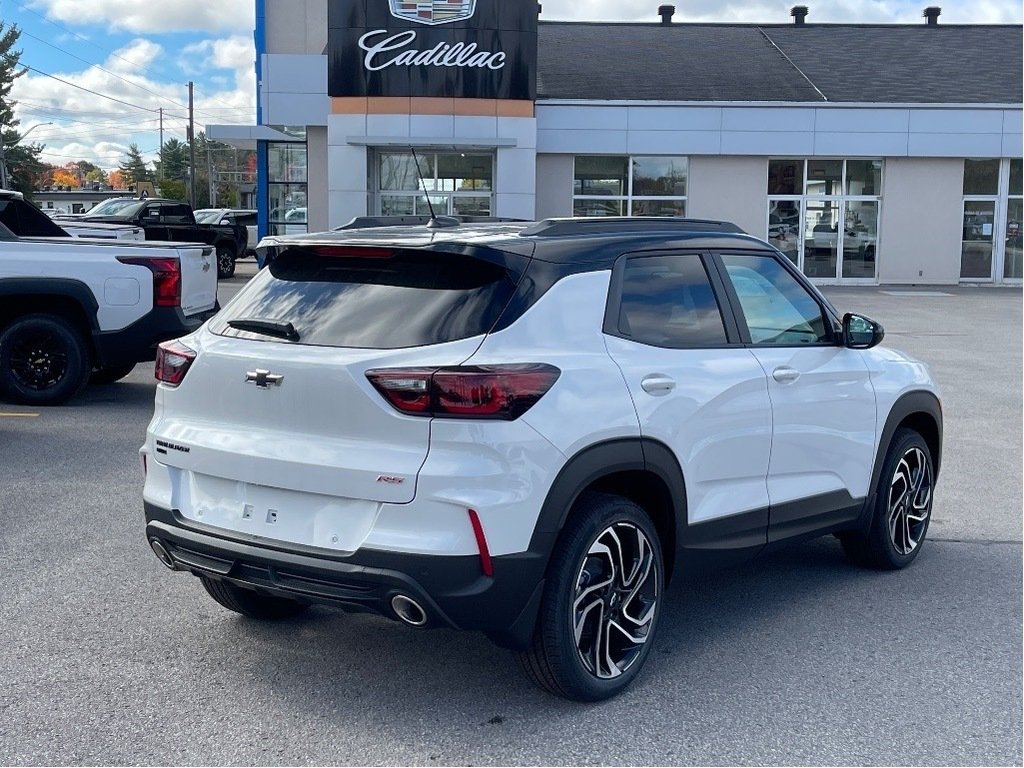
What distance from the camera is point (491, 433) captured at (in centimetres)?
380

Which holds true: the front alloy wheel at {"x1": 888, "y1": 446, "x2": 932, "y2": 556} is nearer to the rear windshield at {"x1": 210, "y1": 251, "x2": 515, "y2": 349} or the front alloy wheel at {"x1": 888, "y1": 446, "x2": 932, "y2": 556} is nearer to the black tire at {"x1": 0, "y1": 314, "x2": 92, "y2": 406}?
the rear windshield at {"x1": 210, "y1": 251, "x2": 515, "y2": 349}

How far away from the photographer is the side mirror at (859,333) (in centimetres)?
550

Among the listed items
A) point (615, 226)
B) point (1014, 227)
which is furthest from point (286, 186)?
point (615, 226)

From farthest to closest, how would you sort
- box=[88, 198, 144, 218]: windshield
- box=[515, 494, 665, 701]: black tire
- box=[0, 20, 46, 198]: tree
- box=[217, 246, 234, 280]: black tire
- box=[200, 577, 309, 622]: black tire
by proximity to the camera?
1. box=[0, 20, 46, 198]: tree
2. box=[217, 246, 234, 280]: black tire
3. box=[88, 198, 144, 218]: windshield
4. box=[200, 577, 309, 622]: black tire
5. box=[515, 494, 665, 701]: black tire

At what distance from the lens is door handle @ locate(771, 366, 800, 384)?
5020 mm

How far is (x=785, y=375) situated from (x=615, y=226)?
101 cm

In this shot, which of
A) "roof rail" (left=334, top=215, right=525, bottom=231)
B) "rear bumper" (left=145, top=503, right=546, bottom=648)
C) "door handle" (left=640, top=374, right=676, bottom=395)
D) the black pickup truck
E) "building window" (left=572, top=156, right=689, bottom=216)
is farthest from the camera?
"building window" (left=572, top=156, right=689, bottom=216)

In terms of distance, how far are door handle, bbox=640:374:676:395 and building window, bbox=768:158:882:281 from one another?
25.1m

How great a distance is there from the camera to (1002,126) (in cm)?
2831

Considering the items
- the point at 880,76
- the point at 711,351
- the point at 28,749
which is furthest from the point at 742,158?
the point at 28,749

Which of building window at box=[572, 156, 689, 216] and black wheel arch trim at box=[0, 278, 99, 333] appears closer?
black wheel arch trim at box=[0, 278, 99, 333]

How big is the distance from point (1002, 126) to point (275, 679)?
28017 millimetres

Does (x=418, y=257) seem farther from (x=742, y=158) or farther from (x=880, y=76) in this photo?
(x=880, y=76)

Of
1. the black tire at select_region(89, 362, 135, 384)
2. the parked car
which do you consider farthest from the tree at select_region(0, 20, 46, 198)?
the black tire at select_region(89, 362, 135, 384)
